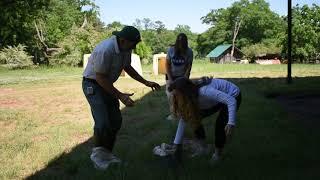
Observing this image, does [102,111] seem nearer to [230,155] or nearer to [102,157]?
[102,157]

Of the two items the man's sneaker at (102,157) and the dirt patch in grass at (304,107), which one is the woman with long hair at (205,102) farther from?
the dirt patch in grass at (304,107)

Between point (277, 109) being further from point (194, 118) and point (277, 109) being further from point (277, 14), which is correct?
point (277, 14)

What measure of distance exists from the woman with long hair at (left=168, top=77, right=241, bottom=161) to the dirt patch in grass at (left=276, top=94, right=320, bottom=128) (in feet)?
9.93

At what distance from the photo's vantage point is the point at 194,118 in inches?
226

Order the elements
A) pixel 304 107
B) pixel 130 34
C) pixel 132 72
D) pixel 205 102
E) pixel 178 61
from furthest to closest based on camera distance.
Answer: pixel 304 107 < pixel 178 61 < pixel 132 72 < pixel 205 102 < pixel 130 34

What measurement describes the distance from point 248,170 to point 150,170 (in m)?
1.08

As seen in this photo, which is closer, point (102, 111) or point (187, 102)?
point (187, 102)

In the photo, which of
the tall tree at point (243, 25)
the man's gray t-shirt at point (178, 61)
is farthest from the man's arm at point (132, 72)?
the tall tree at point (243, 25)

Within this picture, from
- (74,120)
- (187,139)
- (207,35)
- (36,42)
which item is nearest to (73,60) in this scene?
(36,42)

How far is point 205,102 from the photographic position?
5848mm

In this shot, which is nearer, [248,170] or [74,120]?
[248,170]

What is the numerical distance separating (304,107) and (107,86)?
6.71 metres

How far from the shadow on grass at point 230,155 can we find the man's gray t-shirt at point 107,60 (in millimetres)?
1117

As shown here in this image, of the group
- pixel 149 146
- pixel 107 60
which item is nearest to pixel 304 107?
pixel 149 146
